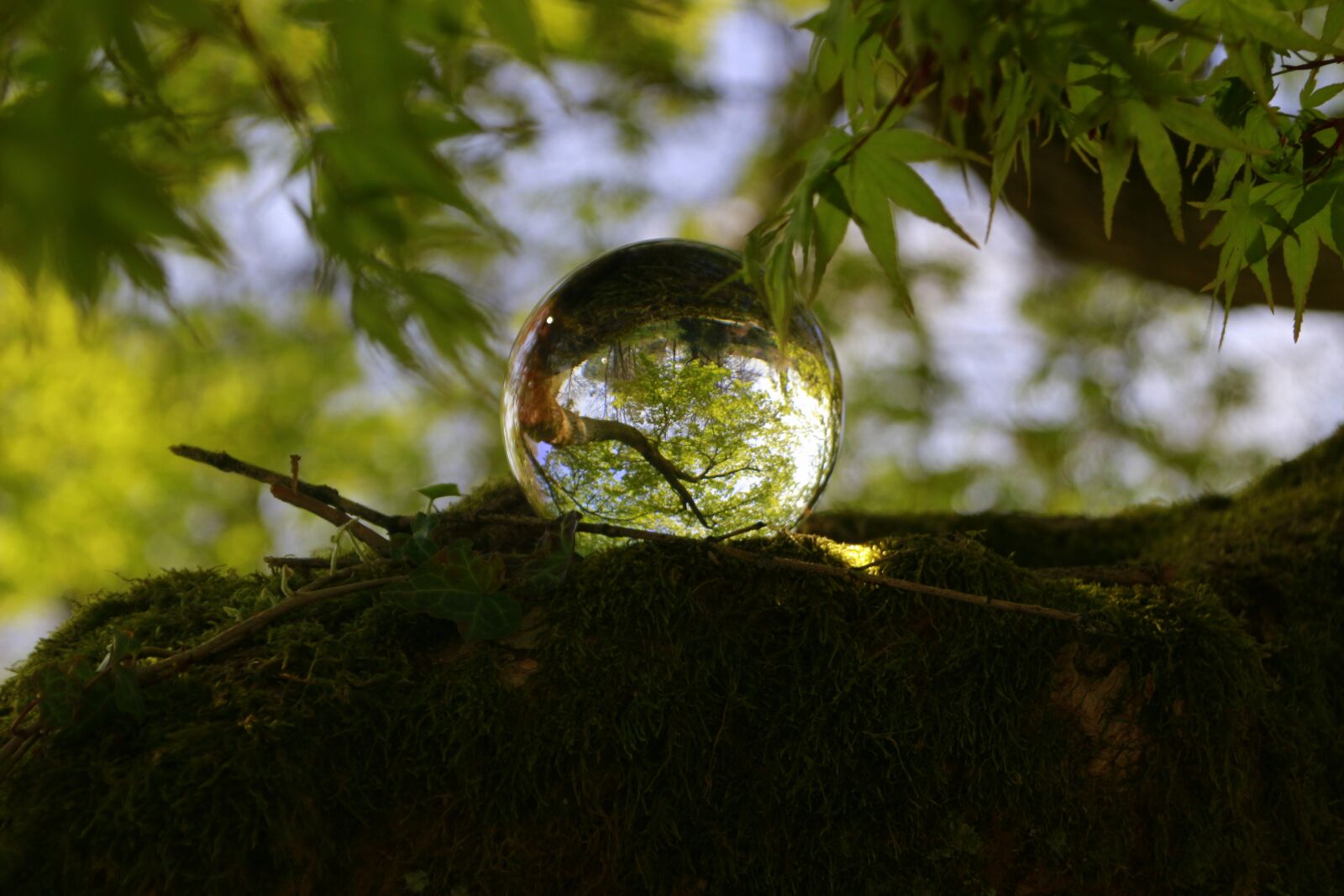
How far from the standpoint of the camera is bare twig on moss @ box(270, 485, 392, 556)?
143cm

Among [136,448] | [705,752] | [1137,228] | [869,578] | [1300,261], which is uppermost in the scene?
[136,448]

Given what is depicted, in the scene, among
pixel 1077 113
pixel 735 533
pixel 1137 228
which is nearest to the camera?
pixel 1077 113

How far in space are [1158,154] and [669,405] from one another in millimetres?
748

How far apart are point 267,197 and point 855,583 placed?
36.7 inches

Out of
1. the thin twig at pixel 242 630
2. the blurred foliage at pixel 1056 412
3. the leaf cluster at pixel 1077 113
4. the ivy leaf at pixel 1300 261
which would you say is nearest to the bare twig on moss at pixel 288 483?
the thin twig at pixel 242 630

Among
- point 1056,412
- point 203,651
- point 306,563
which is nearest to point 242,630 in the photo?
point 203,651

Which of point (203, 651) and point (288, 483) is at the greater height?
point (288, 483)

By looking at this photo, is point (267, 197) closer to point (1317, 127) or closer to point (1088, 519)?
point (1317, 127)

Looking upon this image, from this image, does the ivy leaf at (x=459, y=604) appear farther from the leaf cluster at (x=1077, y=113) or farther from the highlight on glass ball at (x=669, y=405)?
the leaf cluster at (x=1077, y=113)

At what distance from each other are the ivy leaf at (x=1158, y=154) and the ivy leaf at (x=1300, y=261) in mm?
324

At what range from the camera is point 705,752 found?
4.08 ft

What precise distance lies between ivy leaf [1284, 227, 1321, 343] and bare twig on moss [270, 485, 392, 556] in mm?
1366

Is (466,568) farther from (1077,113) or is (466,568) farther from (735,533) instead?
(1077,113)

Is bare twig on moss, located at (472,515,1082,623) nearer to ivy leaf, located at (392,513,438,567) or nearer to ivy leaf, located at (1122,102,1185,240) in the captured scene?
ivy leaf, located at (392,513,438,567)
